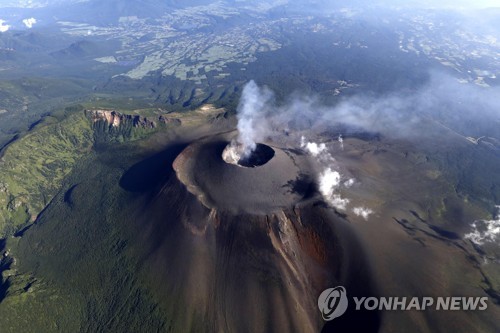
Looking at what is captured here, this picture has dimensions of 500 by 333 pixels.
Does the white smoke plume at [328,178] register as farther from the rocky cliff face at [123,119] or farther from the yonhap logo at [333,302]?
the rocky cliff face at [123,119]

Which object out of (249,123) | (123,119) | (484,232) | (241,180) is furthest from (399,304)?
(123,119)

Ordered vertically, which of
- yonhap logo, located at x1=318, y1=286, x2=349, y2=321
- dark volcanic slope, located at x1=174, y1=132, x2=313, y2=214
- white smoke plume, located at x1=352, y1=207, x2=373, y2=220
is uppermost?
dark volcanic slope, located at x1=174, y1=132, x2=313, y2=214

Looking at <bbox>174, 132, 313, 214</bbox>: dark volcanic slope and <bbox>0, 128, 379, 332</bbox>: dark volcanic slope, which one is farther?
<bbox>174, 132, 313, 214</bbox>: dark volcanic slope

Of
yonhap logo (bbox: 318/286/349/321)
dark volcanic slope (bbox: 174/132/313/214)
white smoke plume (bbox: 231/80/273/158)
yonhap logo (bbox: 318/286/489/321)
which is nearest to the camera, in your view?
yonhap logo (bbox: 318/286/489/321)

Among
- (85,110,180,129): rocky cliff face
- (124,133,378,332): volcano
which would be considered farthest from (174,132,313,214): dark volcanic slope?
(85,110,180,129): rocky cliff face

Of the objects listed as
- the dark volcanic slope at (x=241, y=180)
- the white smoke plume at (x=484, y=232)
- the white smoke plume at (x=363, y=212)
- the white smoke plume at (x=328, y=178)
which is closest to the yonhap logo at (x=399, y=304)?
the white smoke plume at (x=363, y=212)

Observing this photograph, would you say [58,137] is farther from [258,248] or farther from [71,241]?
[258,248]

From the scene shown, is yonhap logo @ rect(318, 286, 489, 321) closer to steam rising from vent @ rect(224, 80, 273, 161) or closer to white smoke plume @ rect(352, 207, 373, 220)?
white smoke plume @ rect(352, 207, 373, 220)

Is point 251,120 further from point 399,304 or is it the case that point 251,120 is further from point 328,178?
point 399,304
